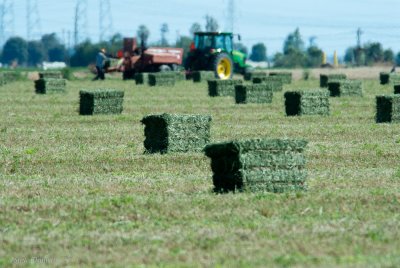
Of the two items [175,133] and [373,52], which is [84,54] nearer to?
[373,52]

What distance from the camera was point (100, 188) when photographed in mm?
16156

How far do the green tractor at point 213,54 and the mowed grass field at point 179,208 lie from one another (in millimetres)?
38574

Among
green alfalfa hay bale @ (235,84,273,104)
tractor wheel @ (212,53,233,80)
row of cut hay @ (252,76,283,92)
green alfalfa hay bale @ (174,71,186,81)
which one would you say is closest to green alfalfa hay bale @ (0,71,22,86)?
green alfalfa hay bale @ (174,71,186,81)

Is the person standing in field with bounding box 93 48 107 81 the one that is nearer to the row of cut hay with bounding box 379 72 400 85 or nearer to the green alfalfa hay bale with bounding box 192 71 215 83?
the green alfalfa hay bale with bounding box 192 71 215 83

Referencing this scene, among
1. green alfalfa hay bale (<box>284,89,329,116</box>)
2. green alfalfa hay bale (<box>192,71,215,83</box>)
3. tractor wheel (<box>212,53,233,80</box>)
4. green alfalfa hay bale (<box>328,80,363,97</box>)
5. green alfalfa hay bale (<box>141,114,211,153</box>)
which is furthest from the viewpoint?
tractor wheel (<box>212,53,233,80</box>)

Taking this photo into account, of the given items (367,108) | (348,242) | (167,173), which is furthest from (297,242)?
(367,108)

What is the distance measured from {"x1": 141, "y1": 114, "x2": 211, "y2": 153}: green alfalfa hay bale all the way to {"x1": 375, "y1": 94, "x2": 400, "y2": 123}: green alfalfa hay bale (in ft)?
25.5

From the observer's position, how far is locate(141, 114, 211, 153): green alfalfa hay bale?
2123 cm

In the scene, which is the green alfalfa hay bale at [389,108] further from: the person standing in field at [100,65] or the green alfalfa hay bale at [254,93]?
the person standing in field at [100,65]

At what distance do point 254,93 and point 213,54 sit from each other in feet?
88.7

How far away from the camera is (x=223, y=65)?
211 feet

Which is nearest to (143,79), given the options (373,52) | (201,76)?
(201,76)

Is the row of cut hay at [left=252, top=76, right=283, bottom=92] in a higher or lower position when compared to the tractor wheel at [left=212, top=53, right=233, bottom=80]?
lower

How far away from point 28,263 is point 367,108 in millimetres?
24841
